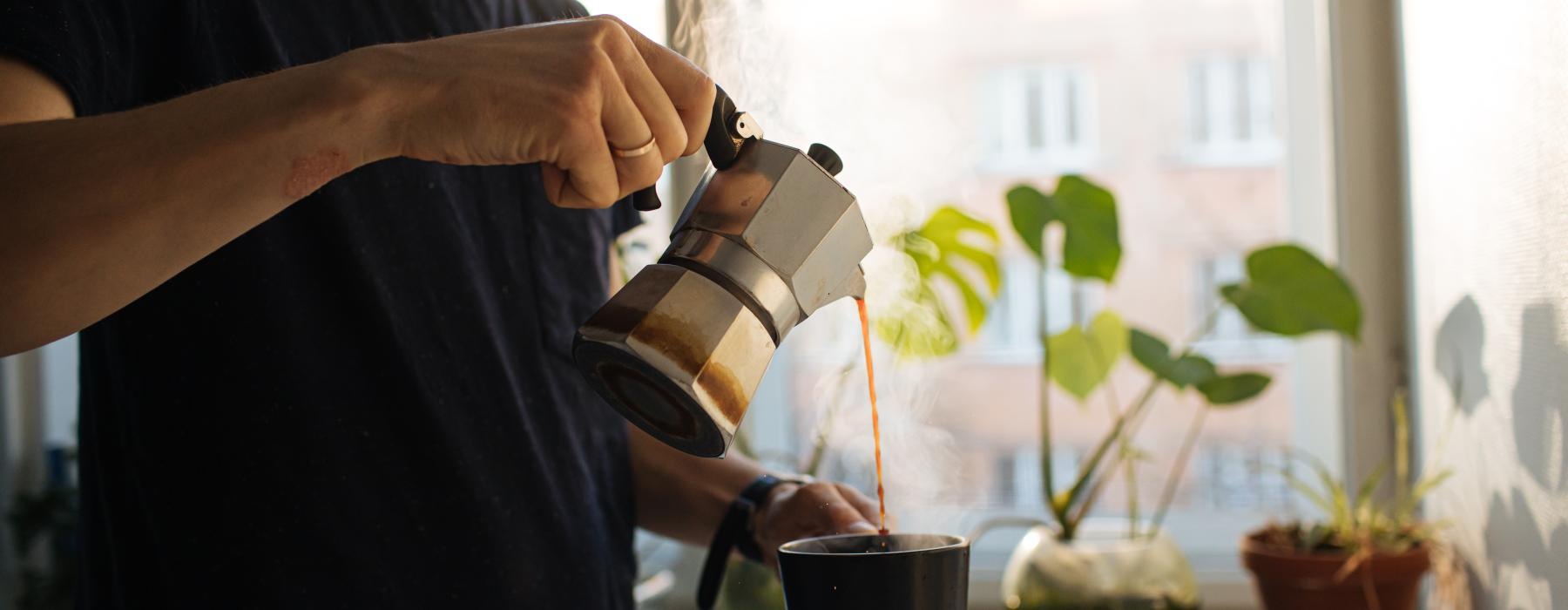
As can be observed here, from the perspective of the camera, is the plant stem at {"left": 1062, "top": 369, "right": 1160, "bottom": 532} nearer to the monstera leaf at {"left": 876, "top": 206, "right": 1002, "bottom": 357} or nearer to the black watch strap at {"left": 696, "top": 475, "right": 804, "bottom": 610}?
the monstera leaf at {"left": 876, "top": 206, "right": 1002, "bottom": 357}

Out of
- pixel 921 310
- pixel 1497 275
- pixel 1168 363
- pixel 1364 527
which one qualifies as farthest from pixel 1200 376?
pixel 1497 275

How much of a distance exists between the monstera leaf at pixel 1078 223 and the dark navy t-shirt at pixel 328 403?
2.40 ft

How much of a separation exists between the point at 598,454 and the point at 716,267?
479 mm

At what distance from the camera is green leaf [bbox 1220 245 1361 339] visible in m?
1.40

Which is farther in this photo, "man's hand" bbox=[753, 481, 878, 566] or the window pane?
the window pane

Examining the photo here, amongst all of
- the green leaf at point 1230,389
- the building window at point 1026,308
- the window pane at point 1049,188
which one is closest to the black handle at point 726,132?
the green leaf at point 1230,389

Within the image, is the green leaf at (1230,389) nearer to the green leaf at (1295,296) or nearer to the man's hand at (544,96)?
the green leaf at (1295,296)

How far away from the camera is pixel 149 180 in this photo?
580mm

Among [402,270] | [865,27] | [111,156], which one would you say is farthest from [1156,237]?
[111,156]

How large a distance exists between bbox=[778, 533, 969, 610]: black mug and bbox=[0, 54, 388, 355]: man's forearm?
11.7 inches

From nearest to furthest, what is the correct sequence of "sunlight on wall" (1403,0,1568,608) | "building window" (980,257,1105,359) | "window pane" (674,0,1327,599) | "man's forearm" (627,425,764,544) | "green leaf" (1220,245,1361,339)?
"sunlight on wall" (1403,0,1568,608) → "man's forearm" (627,425,764,544) → "green leaf" (1220,245,1361,339) → "window pane" (674,0,1327,599) → "building window" (980,257,1105,359)

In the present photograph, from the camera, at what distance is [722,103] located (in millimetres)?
635

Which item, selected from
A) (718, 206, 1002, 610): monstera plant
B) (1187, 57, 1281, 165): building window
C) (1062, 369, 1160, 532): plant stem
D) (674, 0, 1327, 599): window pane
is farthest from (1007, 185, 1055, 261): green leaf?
(1187, 57, 1281, 165): building window

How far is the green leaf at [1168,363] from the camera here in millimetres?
1477
